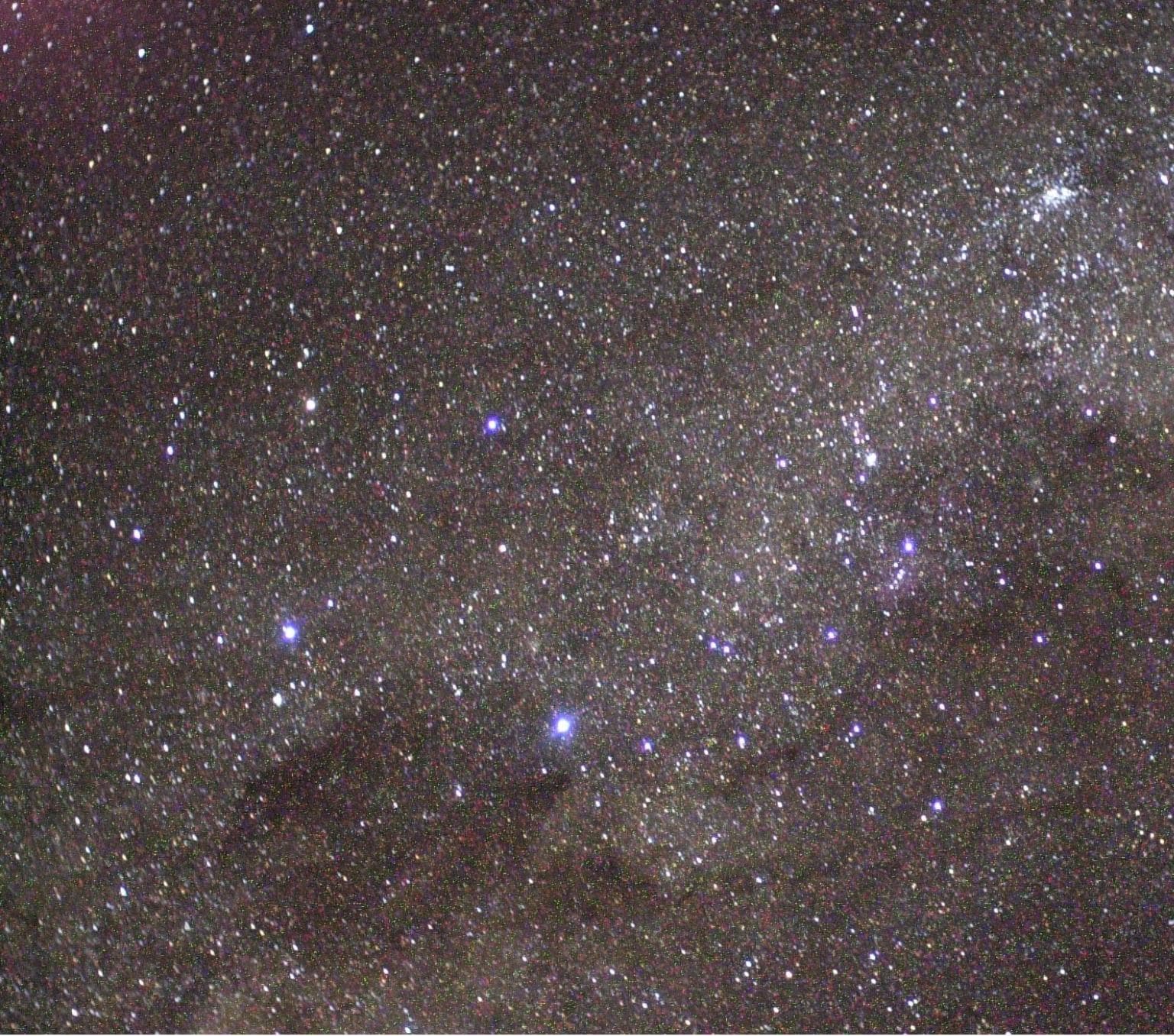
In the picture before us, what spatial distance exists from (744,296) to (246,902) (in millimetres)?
835

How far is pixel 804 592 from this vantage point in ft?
2.75

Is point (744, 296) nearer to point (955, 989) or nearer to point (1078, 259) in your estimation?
point (1078, 259)

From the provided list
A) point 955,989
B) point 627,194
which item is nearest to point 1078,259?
point 627,194

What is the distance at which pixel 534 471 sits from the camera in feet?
2.69

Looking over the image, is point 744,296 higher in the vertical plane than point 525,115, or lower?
lower

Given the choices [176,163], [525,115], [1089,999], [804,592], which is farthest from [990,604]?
[176,163]

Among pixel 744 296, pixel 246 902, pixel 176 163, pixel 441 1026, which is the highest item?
pixel 176 163

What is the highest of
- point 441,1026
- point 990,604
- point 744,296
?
point 744,296

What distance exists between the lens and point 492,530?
820mm

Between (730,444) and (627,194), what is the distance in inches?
11.3

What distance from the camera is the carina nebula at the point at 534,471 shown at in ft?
2.67

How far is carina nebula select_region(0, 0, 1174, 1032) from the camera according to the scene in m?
0.81

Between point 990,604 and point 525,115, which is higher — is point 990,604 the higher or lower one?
the lower one

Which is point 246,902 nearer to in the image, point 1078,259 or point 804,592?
point 804,592
